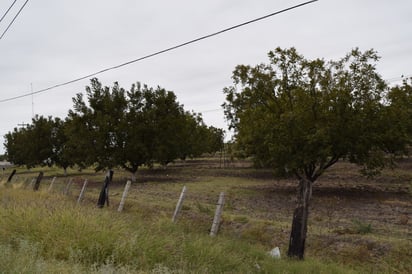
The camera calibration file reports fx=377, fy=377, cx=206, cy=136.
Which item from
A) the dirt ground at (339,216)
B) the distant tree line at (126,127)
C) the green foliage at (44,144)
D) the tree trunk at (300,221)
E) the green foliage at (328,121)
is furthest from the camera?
the green foliage at (44,144)

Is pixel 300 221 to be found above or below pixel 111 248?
above

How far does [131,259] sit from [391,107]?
1617cm

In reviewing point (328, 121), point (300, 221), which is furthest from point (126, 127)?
point (300, 221)

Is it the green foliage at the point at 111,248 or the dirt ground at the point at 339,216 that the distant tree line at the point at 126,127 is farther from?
the green foliage at the point at 111,248

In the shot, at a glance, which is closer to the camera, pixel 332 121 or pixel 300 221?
pixel 300 221

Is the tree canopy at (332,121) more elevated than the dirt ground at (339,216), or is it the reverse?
the tree canopy at (332,121)

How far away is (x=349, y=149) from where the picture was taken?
58.2 feet

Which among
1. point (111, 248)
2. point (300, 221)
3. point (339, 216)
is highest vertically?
point (300, 221)

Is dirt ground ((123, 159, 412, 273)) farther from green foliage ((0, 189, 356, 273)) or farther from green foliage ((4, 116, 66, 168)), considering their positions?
green foliage ((4, 116, 66, 168))

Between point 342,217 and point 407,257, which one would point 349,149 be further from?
point 407,257

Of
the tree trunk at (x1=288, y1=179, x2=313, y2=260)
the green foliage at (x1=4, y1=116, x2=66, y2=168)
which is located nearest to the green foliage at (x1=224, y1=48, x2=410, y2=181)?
the tree trunk at (x1=288, y1=179, x2=313, y2=260)

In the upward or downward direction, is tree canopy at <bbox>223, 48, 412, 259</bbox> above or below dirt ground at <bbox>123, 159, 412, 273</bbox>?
above

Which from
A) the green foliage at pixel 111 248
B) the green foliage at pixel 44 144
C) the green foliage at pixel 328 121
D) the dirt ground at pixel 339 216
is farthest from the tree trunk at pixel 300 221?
the green foliage at pixel 44 144

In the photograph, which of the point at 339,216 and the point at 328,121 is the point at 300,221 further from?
the point at 328,121
